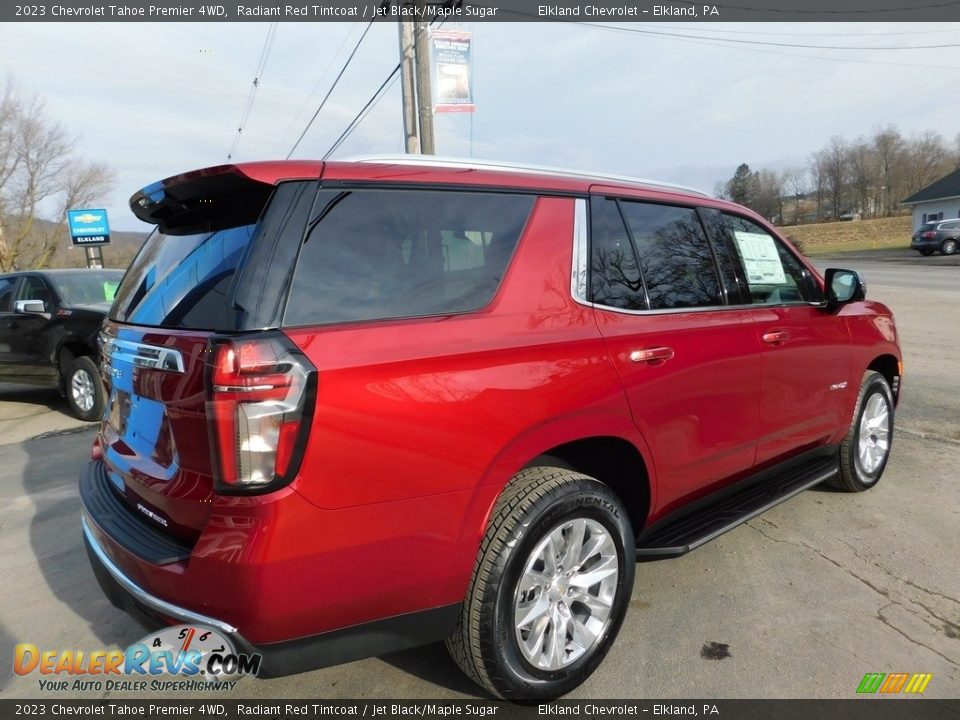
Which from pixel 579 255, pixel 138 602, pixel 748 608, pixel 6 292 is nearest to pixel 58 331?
pixel 6 292

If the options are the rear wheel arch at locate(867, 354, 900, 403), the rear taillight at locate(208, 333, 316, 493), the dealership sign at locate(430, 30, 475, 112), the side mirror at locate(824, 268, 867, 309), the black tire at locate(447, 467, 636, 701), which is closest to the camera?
the rear taillight at locate(208, 333, 316, 493)

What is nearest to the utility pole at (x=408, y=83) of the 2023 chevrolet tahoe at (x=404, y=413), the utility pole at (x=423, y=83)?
the utility pole at (x=423, y=83)

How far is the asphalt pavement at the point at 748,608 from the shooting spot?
7.76 ft

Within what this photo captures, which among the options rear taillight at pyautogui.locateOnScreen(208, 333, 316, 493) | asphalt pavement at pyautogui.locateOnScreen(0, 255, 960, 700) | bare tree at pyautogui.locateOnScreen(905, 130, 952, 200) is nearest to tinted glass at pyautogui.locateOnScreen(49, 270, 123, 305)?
asphalt pavement at pyautogui.locateOnScreen(0, 255, 960, 700)

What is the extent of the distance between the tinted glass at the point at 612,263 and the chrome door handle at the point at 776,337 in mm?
899

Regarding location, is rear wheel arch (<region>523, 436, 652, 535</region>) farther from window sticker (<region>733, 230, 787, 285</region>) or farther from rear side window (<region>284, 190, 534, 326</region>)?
window sticker (<region>733, 230, 787, 285</region>)

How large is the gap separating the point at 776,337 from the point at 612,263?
46.6 inches

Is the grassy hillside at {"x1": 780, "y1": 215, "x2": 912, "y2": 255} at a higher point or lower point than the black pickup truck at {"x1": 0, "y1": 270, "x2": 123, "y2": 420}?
higher

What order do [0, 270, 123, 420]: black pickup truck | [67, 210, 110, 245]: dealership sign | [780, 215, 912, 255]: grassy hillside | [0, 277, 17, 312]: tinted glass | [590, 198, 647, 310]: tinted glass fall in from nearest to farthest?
1. [590, 198, 647, 310]: tinted glass
2. [0, 270, 123, 420]: black pickup truck
3. [0, 277, 17, 312]: tinted glass
4. [67, 210, 110, 245]: dealership sign
5. [780, 215, 912, 255]: grassy hillside

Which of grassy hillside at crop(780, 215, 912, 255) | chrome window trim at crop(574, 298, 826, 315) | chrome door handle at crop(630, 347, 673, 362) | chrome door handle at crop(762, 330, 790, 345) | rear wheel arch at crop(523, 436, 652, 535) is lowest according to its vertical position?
rear wheel arch at crop(523, 436, 652, 535)

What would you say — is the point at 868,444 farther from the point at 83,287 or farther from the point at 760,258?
the point at 83,287

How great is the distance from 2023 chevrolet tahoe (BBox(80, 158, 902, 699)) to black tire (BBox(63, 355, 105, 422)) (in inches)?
188

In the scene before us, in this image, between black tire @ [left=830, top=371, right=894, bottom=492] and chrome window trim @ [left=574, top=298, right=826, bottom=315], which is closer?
chrome window trim @ [left=574, top=298, right=826, bottom=315]

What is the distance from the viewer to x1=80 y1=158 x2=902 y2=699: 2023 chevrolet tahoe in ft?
5.59
